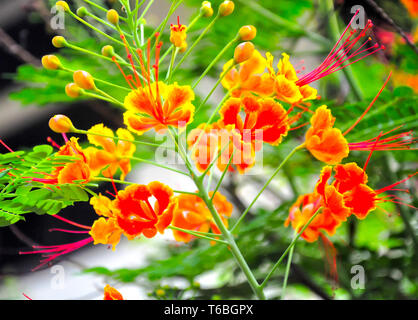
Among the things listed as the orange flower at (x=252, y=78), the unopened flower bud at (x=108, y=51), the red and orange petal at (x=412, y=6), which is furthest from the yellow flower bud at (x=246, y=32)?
the red and orange petal at (x=412, y=6)

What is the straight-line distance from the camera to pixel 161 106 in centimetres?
46

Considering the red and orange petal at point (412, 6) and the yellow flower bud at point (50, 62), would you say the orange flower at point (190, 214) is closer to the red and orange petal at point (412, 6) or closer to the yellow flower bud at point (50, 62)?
the yellow flower bud at point (50, 62)

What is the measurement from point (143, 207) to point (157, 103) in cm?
10

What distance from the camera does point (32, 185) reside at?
441 mm

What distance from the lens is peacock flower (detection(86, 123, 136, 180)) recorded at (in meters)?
0.48

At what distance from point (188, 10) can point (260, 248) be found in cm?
71

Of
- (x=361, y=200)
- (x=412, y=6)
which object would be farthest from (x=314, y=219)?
(x=412, y=6)

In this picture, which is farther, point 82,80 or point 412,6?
point 412,6

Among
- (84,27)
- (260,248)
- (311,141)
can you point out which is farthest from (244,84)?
(84,27)

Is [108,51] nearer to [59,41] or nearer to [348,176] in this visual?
[59,41]

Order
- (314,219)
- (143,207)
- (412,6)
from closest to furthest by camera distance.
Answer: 1. (143,207)
2. (314,219)
3. (412,6)

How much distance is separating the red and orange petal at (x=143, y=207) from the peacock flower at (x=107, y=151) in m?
0.05
